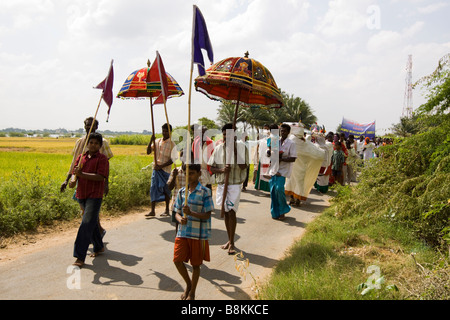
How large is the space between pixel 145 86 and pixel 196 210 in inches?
147

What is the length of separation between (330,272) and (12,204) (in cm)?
583

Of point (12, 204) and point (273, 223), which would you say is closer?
point (12, 204)

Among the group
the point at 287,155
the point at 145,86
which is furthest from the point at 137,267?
the point at 287,155

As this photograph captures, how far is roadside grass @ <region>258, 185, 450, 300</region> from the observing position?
129 inches

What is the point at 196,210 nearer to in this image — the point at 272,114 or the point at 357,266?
the point at 357,266

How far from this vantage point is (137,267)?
4438 millimetres

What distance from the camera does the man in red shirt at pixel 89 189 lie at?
4344 millimetres

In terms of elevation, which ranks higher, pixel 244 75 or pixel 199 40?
pixel 199 40

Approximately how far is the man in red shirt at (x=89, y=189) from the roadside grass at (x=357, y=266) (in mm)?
2366

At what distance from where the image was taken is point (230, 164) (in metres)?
5.22

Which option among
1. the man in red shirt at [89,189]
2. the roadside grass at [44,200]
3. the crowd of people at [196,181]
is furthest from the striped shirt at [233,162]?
the roadside grass at [44,200]

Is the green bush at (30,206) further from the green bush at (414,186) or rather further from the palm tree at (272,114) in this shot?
the palm tree at (272,114)
